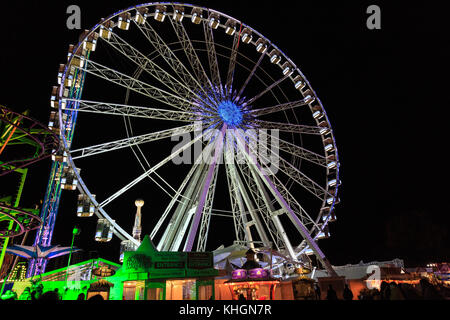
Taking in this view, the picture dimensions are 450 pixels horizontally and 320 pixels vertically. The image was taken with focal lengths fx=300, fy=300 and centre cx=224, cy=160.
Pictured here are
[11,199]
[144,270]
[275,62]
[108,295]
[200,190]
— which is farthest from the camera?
[11,199]

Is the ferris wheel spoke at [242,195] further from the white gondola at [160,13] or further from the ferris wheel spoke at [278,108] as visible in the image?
the white gondola at [160,13]

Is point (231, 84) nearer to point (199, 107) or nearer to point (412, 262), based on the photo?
point (199, 107)

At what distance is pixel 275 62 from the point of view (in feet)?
61.6

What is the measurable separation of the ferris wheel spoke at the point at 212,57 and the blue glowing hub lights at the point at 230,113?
1115 mm

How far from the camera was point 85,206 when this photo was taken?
1367 centimetres

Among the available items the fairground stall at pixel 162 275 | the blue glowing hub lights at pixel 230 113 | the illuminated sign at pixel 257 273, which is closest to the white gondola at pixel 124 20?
the blue glowing hub lights at pixel 230 113

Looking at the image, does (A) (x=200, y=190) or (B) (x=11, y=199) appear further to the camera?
(B) (x=11, y=199)

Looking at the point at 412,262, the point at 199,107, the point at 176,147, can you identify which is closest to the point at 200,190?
the point at 176,147

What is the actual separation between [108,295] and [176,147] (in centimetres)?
755

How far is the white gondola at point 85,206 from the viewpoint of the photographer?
1359cm

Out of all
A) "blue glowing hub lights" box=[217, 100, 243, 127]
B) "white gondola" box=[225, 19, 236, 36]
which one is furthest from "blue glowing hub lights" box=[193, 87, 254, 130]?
"white gondola" box=[225, 19, 236, 36]

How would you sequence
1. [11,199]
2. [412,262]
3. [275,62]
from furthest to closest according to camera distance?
[412,262] < [11,199] < [275,62]

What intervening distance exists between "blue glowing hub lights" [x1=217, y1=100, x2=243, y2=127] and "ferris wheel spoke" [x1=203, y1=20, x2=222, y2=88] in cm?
112
